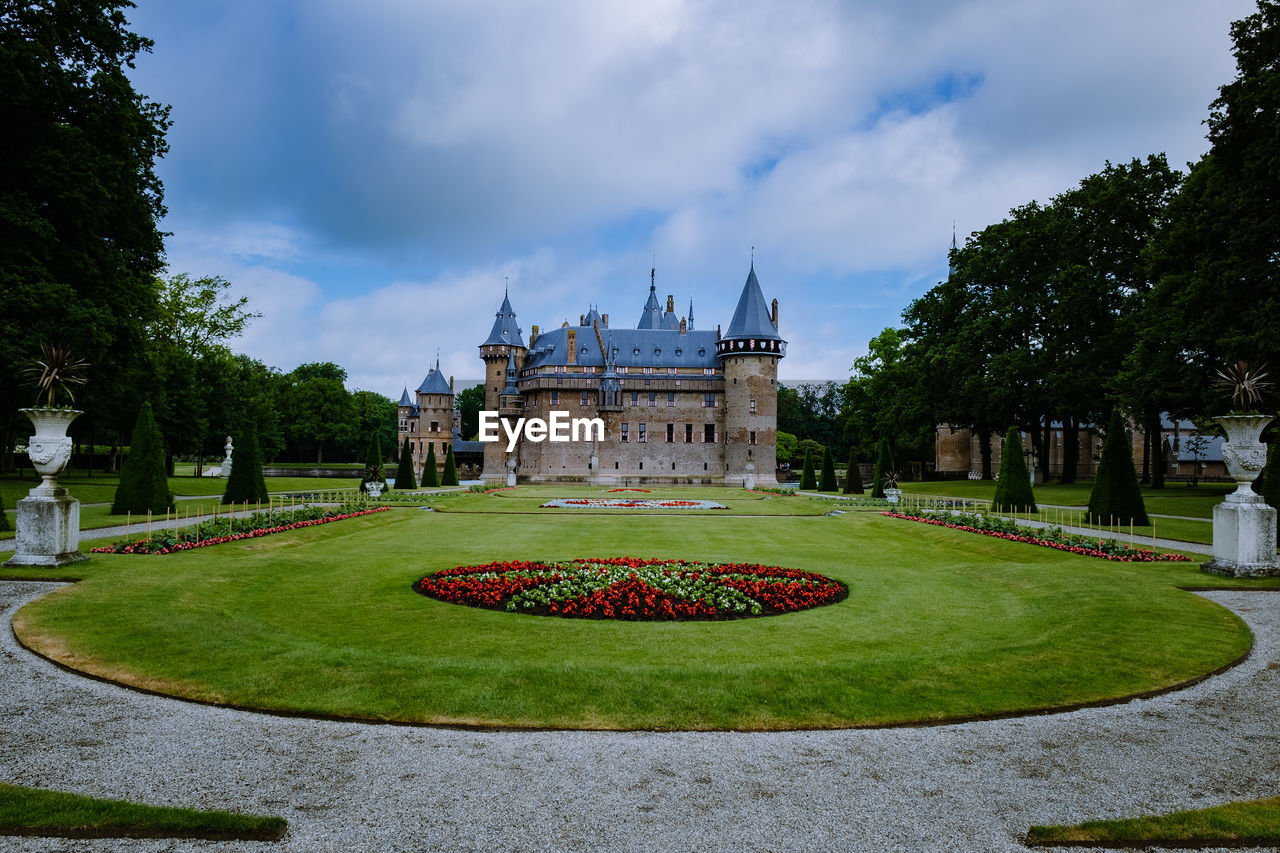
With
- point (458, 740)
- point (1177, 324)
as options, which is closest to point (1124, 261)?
point (1177, 324)

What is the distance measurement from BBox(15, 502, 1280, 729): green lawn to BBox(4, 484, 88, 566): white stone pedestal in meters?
0.55

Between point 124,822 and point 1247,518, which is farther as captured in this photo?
point 1247,518

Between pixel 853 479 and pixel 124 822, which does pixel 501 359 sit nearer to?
pixel 853 479

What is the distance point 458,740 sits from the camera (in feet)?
20.1

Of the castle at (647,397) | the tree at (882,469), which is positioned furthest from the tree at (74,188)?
the castle at (647,397)

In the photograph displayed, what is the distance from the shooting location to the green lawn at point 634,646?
696 centimetres

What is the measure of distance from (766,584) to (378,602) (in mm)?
6392

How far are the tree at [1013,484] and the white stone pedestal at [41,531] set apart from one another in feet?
88.8

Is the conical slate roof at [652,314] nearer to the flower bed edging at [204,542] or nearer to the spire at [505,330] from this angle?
the spire at [505,330]

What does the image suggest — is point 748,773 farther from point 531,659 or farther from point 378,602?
point 378,602

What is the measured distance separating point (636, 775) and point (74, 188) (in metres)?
25.6

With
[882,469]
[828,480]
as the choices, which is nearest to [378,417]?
[828,480]

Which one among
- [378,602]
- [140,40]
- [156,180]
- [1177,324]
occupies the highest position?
[140,40]

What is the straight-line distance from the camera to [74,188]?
71.2 ft
